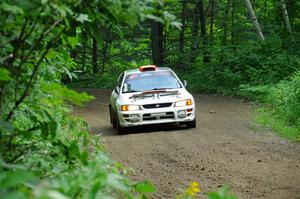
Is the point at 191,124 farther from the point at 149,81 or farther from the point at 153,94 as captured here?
the point at 149,81

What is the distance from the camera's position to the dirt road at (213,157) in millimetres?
8977

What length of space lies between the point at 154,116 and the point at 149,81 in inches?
51.9

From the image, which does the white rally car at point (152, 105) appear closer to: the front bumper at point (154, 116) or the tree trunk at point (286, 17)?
the front bumper at point (154, 116)

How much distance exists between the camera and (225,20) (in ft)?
112

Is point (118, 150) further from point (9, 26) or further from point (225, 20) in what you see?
point (225, 20)

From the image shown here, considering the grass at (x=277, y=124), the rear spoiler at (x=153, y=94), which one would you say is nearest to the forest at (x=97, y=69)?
the grass at (x=277, y=124)

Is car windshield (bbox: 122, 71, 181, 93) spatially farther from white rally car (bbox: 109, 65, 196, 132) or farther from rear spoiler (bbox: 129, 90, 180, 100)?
rear spoiler (bbox: 129, 90, 180, 100)

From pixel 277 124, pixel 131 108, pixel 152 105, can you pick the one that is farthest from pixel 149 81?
pixel 277 124

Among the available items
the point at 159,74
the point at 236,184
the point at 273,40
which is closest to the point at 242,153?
the point at 236,184

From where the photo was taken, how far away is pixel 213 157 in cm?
1134

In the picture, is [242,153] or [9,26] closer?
[9,26]

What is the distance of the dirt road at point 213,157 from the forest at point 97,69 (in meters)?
0.81

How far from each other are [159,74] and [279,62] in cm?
959

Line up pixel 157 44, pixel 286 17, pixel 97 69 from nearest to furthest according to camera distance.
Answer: pixel 286 17
pixel 157 44
pixel 97 69
